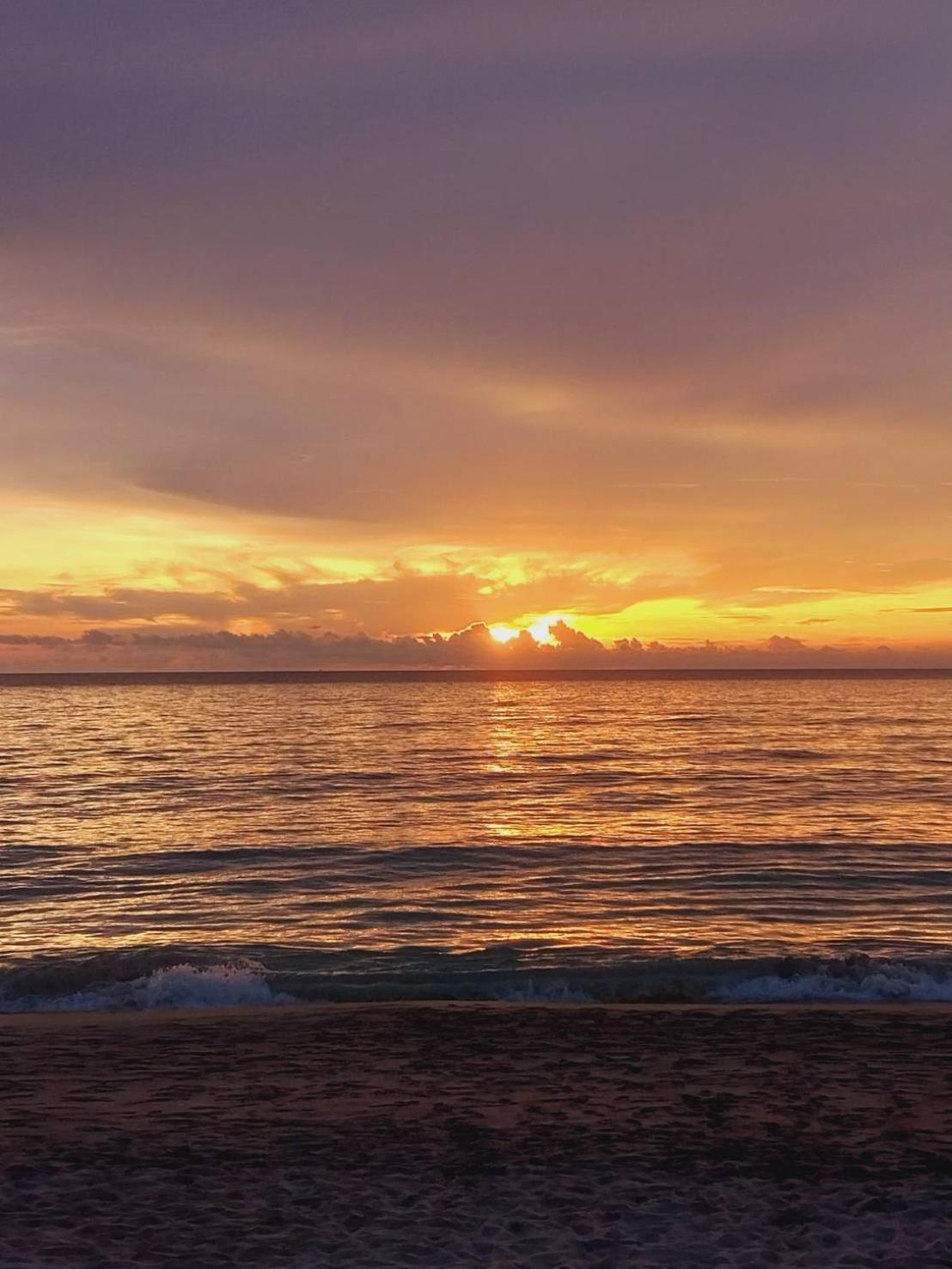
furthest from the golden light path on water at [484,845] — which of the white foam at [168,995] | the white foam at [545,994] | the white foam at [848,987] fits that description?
the white foam at [168,995]

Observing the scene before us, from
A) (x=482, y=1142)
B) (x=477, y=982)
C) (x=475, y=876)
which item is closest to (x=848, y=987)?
(x=477, y=982)

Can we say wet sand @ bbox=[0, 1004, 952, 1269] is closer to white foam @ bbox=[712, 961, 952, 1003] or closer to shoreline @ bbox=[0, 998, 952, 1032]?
shoreline @ bbox=[0, 998, 952, 1032]

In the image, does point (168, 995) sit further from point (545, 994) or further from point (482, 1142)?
point (482, 1142)

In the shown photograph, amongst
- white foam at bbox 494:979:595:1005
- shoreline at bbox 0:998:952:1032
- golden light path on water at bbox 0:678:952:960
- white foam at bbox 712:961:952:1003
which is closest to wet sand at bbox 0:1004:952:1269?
shoreline at bbox 0:998:952:1032

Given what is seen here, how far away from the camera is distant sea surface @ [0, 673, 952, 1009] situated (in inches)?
830

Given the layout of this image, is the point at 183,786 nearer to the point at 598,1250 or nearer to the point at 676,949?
the point at 676,949

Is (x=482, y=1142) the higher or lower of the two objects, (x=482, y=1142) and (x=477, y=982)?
the higher

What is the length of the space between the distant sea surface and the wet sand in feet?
10.3

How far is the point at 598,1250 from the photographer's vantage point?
9133 millimetres

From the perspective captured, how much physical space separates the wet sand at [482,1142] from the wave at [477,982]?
2.33 metres

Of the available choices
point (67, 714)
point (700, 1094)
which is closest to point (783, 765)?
point (700, 1094)

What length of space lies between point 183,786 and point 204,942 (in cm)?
3155

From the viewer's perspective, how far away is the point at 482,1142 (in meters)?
11.8

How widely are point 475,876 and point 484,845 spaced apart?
17.0 ft
